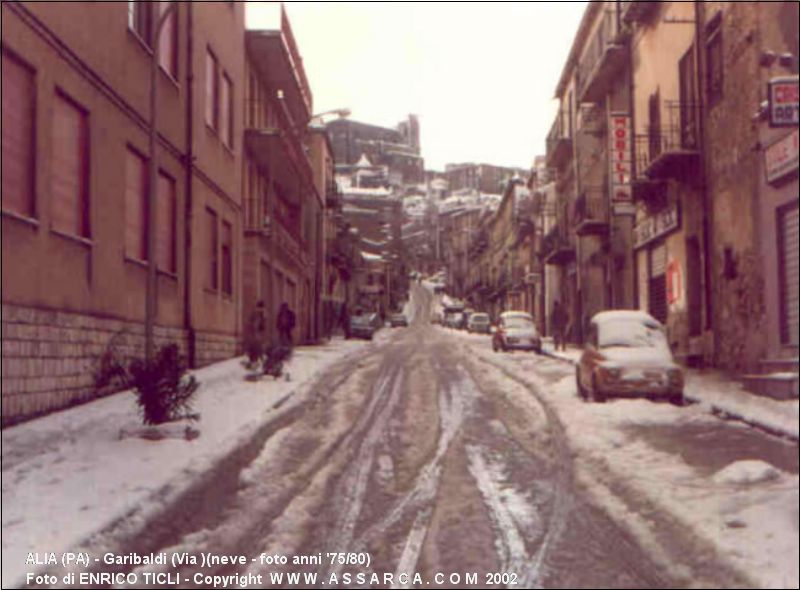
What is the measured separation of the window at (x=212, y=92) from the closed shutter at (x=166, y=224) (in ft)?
7.35

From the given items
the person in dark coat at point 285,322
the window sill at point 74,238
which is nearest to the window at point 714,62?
the window sill at point 74,238

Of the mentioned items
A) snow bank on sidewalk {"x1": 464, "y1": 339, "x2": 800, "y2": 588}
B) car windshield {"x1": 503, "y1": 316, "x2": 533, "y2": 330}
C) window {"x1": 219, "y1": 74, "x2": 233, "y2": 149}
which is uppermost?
window {"x1": 219, "y1": 74, "x2": 233, "y2": 149}

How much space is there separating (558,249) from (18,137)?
6110 mm

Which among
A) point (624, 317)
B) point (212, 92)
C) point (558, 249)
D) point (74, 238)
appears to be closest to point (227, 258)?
point (212, 92)

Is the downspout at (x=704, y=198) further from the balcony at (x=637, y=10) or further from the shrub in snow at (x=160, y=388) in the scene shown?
the shrub in snow at (x=160, y=388)

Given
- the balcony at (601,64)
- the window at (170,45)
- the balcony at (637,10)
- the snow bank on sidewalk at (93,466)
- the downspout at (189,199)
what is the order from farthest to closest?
the downspout at (189,199), the window at (170,45), the balcony at (637,10), the balcony at (601,64), the snow bank on sidewalk at (93,466)

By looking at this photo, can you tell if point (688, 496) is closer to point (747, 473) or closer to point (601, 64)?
point (747, 473)

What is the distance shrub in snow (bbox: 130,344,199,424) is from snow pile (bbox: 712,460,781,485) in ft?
20.0

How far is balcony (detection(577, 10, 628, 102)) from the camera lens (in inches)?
457

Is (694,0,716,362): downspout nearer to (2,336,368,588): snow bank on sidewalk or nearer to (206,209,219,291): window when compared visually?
(2,336,368,588): snow bank on sidewalk

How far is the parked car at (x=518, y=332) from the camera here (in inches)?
666

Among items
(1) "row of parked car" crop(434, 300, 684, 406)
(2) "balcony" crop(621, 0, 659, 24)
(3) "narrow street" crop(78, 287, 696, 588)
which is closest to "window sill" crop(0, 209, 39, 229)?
(3) "narrow street" crop(78, 287, 696, 588)

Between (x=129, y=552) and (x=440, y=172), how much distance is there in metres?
194

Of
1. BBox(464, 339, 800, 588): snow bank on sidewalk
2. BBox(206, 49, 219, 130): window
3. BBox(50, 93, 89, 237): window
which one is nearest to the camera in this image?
BBox(464, 339, 800, 588): snow bank on sidewalk
